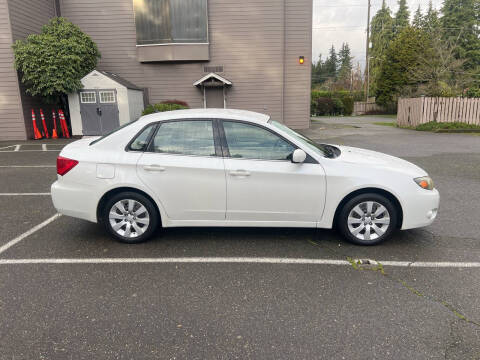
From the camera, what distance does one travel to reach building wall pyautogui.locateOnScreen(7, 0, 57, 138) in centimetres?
1430

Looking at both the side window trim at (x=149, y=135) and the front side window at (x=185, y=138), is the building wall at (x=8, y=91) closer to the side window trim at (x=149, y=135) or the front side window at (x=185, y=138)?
the side window trim at (x=149, y=135)

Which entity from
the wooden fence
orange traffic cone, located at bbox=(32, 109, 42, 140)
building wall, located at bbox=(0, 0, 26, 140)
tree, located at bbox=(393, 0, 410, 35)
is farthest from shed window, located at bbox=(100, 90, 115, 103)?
tree, located at bbox=(393, 0, 410, 35)

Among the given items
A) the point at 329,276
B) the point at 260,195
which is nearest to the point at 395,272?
the point at 329,276

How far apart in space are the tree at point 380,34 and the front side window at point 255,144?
54.2m

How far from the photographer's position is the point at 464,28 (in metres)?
41.7

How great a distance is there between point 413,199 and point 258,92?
14.8 meters

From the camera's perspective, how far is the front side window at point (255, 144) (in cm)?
406

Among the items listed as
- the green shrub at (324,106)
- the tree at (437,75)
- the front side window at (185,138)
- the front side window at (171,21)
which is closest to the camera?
the front side window at (185,138)

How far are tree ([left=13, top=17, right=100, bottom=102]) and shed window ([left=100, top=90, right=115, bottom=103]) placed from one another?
0.98 metres

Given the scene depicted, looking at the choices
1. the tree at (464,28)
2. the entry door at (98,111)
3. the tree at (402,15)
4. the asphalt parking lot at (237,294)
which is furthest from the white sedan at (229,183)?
the tree at (402,15)

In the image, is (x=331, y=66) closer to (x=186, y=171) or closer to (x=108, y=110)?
(x=108, y=110)

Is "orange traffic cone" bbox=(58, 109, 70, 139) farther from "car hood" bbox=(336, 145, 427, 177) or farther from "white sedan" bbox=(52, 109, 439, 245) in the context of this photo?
"car hood" bbox=(336, 145, 427, 177)

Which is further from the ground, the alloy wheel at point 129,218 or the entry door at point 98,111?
the entry door at point 98,111

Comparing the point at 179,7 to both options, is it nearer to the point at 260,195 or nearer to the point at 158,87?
the point at 158,87
